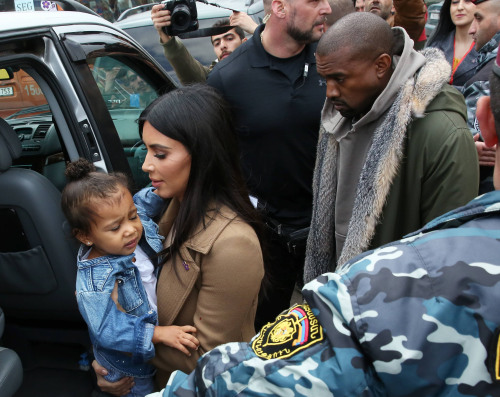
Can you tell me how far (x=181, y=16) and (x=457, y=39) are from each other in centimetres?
190

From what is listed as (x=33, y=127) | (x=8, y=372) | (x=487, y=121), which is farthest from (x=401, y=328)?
(x=33, y=127)

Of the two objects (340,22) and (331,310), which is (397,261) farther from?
(340,22)

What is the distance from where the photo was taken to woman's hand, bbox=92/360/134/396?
1.67 meters

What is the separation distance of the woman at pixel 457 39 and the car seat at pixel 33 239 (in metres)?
2.44

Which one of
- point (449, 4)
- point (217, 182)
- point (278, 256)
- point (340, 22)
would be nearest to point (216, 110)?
point (217, 182)

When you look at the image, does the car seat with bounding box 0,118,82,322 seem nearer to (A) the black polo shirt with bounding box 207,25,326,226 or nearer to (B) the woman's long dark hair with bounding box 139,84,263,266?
(B) the woman's long dark hair with bounding box 139,84,263,266

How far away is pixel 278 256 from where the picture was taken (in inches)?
100

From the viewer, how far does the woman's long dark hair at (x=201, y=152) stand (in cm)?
155

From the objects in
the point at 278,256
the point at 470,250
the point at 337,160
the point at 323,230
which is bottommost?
the point at 278,256

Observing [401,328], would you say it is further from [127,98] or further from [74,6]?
[74,6]

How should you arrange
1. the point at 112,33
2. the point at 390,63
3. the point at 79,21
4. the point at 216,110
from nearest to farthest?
the point at 216,110, the point at 390,63, the point at 79,21, the point at 112,33

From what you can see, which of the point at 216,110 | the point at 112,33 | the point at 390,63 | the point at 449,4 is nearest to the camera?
the point at 216,110

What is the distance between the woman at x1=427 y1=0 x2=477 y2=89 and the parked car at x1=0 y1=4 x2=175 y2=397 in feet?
6.67

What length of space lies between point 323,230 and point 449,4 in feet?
7.28
